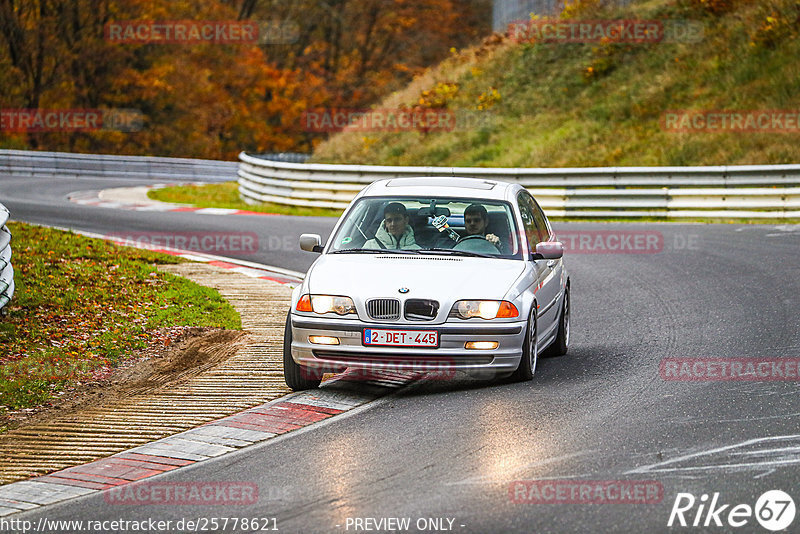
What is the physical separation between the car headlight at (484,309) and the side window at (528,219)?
121cm

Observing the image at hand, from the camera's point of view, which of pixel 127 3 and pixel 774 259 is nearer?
pixel 774 259

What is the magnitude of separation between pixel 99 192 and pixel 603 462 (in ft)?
92.1

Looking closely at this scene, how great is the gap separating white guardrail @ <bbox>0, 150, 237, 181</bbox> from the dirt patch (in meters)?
30.8

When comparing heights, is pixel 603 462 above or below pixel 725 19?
below

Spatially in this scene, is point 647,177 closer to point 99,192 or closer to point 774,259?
point 774,259

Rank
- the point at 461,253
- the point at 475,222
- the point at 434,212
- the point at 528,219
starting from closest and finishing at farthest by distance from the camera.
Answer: the point at 461,253, the point at 475,222, the point at 434,212, the point at 528,219

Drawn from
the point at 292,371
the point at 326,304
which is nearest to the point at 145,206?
the point at 292,371

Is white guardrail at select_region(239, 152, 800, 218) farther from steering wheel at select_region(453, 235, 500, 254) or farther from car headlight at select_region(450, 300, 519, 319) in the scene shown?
car headlight at select_region(450, 300, 519, 319)

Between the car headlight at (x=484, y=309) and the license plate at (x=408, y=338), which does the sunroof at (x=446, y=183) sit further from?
the license plate at (x=408, y=338)

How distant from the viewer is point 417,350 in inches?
328

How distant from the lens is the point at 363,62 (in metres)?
65.3

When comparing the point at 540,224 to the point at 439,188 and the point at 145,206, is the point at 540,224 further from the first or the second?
the point at 145,206

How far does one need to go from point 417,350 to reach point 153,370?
2.75 metres

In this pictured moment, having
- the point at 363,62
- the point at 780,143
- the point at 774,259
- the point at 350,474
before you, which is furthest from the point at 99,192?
the point at 363,62
